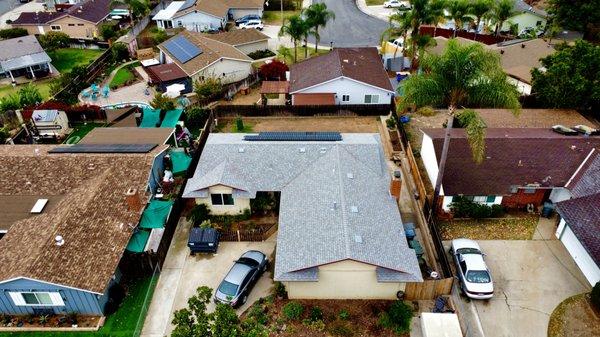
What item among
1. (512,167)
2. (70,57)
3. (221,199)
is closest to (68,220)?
(221,199)

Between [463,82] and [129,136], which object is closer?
[463,82]

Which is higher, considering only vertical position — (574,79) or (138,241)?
(574,79)

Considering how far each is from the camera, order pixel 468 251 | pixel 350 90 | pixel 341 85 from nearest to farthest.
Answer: pixel 468 251
pixel 341 85
pixel 350 90

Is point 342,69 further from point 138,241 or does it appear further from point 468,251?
point 138,241

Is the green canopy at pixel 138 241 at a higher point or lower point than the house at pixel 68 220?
lower

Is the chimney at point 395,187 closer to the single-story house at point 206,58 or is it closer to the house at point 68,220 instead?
the house at point 68,220

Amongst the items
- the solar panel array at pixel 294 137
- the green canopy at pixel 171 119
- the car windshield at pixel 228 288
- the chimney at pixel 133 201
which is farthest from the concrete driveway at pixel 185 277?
the green canopy at pixel 171 119

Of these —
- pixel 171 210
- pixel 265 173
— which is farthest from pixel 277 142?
pixel 171 210
